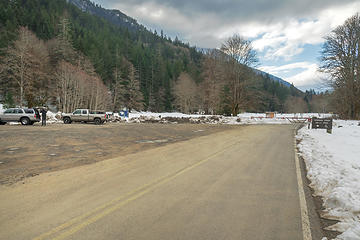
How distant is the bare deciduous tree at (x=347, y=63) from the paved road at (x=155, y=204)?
32.4 meters

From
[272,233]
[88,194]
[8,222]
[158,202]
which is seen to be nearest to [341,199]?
[272,233]

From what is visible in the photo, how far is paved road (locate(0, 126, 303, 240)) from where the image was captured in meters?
3.15

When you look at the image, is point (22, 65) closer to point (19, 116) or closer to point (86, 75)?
point (86, 75)

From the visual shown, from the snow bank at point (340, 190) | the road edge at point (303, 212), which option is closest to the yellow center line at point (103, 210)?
the road edge at point (303, 212)

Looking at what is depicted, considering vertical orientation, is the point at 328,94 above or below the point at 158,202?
above

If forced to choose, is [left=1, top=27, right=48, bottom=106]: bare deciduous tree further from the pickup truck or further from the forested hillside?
the pickup truck

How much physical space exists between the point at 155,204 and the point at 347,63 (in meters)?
37.4

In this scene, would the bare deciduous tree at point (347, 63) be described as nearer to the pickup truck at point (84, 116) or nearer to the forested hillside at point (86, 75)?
the forested hillside at point (86, 75)

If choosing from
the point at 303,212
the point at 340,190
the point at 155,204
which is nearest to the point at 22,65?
the point at 155,204

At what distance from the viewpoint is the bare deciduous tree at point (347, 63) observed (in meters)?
30.1

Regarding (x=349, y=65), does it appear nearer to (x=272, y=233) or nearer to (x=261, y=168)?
(x=261, y=168)

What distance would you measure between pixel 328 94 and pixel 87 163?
134ft

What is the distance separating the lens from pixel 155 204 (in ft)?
13.4

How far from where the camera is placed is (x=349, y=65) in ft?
99.5
